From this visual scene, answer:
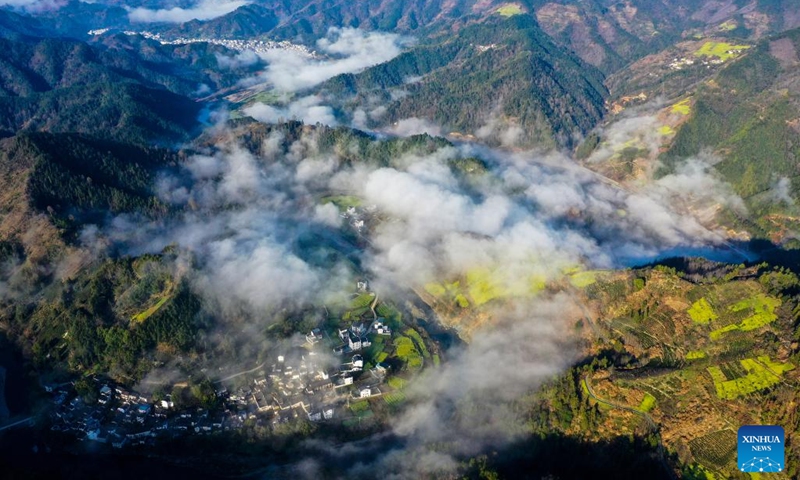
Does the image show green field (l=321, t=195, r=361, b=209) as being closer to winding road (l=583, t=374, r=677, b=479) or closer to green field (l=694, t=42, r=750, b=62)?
winding road (l=583, t=374, r=677, b=479)

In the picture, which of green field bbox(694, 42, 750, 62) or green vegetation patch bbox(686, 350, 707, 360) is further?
green field bbox(694, 42, 750, 62)

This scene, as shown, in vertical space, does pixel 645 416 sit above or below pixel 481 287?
below

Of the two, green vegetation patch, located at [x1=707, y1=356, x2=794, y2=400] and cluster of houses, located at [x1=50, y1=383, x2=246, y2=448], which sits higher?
cluster of houses, located at [x1=50, y1=383, x2=246, y2=448]

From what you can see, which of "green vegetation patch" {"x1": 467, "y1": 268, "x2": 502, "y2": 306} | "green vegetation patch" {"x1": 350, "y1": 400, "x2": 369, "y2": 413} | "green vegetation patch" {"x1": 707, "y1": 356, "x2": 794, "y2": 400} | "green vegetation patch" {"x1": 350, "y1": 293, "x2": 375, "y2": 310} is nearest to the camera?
"green vegetation patch" {"x1": 707, "y1": 356, "x2": 794, "y2": 400}

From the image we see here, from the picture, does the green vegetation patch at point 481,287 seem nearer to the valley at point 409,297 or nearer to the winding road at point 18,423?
the valley at point 409,297

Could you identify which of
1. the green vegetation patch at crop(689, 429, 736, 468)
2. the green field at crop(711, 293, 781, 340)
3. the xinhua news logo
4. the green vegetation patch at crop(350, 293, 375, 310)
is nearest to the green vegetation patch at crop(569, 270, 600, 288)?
the green field at crop(711, 293, 781, 340)

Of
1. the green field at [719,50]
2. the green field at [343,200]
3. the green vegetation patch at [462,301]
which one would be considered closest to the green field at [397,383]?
the green vegetation patch at [462,301]

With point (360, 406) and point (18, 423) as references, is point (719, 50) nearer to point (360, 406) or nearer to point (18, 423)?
point (360, 406)

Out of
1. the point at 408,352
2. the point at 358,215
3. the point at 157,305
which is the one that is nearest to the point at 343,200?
the point at 358,215
